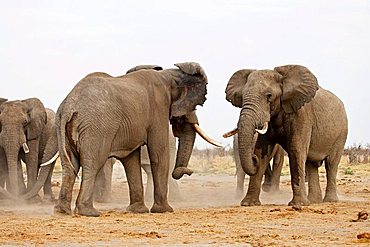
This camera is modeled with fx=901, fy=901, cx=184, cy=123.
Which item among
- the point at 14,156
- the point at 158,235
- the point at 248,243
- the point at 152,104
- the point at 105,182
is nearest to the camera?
the point at 248,243

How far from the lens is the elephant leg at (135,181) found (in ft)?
45.7

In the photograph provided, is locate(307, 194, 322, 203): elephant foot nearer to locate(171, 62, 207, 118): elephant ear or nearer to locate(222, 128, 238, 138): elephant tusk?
locate(222, 128, 238, 138): elephant tusk

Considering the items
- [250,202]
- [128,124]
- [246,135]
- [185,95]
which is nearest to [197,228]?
[128,124]

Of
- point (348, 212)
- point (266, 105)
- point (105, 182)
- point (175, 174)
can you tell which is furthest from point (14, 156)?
point (348, 212)

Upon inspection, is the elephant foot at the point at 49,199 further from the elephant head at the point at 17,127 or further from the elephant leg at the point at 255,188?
the elephant leg at the point at 255,188

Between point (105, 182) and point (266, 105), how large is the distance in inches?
195

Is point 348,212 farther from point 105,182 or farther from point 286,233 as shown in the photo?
point 105,182

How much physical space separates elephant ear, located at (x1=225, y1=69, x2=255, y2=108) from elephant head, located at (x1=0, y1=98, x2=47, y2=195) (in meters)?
4.24

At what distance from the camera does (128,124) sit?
1316 cm

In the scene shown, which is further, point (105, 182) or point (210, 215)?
point (105, 182)

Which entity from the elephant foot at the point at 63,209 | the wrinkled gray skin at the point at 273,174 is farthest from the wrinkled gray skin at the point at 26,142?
the wrinkled gray skin at the point at 273,174

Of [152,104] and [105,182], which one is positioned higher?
[152,104]

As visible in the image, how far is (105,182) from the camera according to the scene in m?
18.0

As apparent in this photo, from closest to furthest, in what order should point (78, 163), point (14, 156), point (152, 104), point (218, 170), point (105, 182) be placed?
point (78, 163) < point (152, 104) < point (14, 156) < point (105, 182) < point (218, 170)
